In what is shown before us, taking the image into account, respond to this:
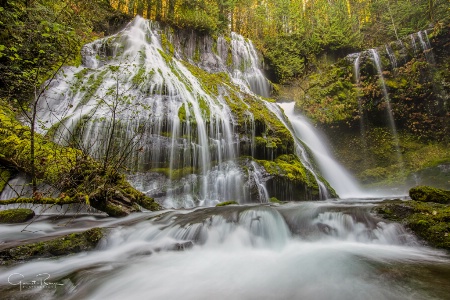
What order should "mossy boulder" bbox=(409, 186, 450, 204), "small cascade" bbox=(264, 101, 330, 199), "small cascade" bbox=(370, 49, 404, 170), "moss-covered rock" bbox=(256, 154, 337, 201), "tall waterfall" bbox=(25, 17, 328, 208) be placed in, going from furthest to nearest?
1. "small cascade" bbox=(370, 49, 404, 170)
2. "small cascade" bbox=(264, 101, 330, 199)
3. "moss-covered rock" bbox=(256, 154, 337, 201)
4. "tall waterfall" bbox=(25, 17, 328, 208)
5. "mossy boulder" bbox=(409, 186, 450, 204)

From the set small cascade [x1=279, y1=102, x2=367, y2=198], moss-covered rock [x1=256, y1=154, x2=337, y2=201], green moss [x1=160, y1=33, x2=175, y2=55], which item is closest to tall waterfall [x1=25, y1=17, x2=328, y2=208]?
moss-covered rock [x1=256, y1=154, x2=337, y2=201]

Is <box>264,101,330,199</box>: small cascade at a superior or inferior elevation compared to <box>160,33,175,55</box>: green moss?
inferior

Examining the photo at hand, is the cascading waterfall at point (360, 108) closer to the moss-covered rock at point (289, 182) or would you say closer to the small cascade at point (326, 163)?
the small cascade at point (326, 163)

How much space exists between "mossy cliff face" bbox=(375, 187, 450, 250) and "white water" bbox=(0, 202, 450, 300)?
165 millimetres

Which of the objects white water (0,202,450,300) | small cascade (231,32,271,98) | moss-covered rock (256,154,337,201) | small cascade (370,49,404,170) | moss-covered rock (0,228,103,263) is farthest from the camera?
small cascade (231,32,271,98)

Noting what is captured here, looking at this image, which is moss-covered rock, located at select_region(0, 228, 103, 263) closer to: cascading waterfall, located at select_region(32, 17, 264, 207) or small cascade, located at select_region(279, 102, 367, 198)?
cascading waterfall, located at select_region(32, 17, 264, 207)

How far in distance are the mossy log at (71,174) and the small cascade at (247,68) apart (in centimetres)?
1242

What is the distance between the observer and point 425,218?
3.59 metres

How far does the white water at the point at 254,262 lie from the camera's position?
2.50 metres

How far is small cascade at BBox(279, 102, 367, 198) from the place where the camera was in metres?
11.1

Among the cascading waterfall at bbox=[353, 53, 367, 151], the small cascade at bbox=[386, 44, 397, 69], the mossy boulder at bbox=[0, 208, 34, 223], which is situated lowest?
the mossy boulder at bbox=[0, 208, 34, 223]

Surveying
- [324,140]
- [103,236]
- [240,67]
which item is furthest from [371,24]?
[103,236]

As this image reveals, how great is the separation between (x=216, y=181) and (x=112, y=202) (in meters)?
3.36
